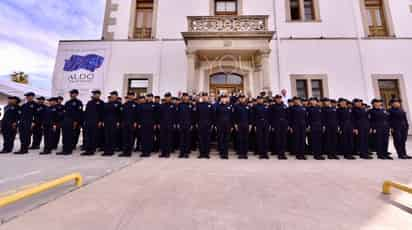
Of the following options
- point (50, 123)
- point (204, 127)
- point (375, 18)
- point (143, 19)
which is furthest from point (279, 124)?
point (375, 18)

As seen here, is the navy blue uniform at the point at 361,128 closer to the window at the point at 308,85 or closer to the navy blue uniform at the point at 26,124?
the window at the point at 308,85

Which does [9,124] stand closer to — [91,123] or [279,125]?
[91,123]

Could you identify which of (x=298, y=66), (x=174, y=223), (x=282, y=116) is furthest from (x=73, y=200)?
(x=298, y=66)

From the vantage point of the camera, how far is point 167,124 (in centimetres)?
464

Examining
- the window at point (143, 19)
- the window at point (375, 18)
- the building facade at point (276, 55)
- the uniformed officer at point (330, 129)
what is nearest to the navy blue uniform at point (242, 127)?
the uniformed officer at point (330, 129)

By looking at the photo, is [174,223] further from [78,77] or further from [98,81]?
[78,77]

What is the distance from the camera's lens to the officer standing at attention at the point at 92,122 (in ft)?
15.6

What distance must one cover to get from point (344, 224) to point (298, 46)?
29.5ft

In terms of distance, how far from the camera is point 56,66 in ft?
28.8

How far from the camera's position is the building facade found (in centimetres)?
841

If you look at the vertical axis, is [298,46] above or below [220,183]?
above

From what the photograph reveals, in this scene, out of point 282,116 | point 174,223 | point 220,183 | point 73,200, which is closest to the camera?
point 174,223

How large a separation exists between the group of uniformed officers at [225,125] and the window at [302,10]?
6495 millimetres

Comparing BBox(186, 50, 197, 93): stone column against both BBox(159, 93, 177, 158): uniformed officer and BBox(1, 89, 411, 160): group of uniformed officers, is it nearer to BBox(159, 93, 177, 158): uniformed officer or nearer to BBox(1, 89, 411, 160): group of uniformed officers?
BBox(1, 89, 411, 160): group of uniformed officers
